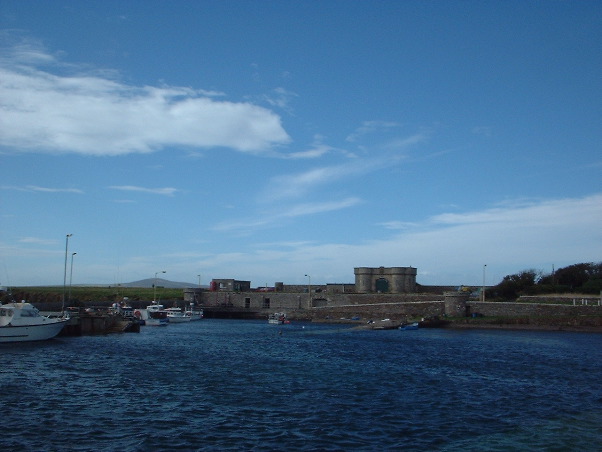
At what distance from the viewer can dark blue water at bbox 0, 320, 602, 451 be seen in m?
18.1

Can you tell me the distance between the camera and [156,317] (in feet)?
271

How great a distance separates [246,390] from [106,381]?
7.29m

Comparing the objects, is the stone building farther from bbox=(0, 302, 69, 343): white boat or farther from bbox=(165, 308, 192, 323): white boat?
bbox=(0, 302, 69, 343): white boat

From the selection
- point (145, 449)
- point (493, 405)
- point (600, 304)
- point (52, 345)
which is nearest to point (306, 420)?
point (145, 449)

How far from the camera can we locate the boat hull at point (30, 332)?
42.6 m

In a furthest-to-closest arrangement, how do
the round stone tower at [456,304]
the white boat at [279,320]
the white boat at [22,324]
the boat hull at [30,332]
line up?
1. the white boat at [279,320]
2. the round stone tower at [456,304]
3. the white boat at [22,324]
4. the boat hull at [30,332]

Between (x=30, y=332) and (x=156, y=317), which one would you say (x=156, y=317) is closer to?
(x=156, y=317)

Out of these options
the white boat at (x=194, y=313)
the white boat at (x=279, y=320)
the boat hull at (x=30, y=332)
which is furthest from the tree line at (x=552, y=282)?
the boat hull at (x=30, y=332)

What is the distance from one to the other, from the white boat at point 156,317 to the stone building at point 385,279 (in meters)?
31.4

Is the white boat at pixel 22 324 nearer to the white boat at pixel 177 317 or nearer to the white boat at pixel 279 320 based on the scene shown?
Answer: the white boat at pixel 177 317

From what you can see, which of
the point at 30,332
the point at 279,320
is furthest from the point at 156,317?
the point at 30,332

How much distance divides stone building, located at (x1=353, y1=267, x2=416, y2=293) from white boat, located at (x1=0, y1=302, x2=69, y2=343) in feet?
182

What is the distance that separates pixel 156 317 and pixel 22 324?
3923 cm

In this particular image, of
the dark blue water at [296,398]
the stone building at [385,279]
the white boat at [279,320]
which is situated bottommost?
the dark blue water at [296,398]
